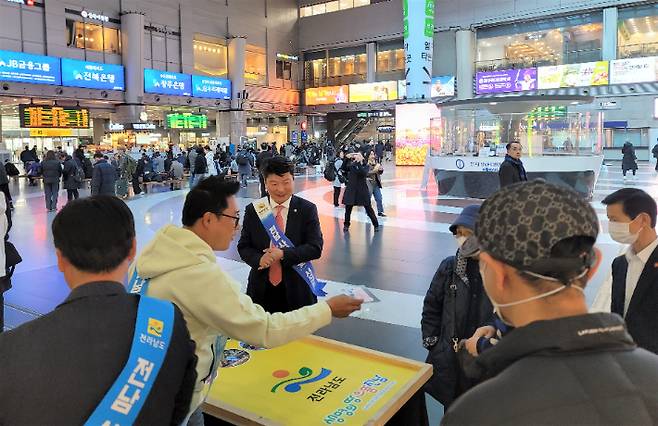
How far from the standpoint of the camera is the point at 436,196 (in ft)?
51.6

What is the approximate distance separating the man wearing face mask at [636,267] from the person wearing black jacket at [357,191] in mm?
7476

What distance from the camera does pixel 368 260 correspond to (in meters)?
7.82

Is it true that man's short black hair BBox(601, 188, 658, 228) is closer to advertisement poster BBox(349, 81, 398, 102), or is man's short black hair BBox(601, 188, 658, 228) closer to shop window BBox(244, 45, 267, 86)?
advertisement poster BBox(349, 81, 398, 102)

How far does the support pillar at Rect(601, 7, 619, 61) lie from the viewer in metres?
26.8

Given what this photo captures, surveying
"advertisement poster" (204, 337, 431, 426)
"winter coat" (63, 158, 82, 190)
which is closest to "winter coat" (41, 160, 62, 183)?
"winter coat" (63, 158, 82, 190)

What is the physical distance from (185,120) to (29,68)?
9579 mm

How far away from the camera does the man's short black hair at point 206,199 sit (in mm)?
2203

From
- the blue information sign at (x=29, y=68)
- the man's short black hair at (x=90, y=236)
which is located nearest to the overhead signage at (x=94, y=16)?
the blue information sign at (x=29, y=68)

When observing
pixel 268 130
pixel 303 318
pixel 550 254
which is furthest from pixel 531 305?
pixel 268 130

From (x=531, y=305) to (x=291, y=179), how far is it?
9.40 ft

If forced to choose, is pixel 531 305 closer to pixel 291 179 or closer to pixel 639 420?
pixel 639 420

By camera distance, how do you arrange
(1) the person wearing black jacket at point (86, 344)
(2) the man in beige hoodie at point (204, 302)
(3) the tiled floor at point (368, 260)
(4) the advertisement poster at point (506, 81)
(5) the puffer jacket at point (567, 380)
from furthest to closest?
1. (4) the advertisement poster at point (506, 81)
2. (3) the tiled floor at point (368, 260)
3. (2) the man in beige hoodie at point (204, 302)
4. (1) the person wearing black jacket at point (86, 344)
5. (5) the puffer jacket at point (567, 380)

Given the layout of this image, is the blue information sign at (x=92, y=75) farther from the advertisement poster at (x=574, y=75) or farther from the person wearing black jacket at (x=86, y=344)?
the person wearing black jacket at (x=86, y=344)

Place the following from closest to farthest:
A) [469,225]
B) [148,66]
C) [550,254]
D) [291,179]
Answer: [550,254]
[469,225]
[291,179]
[148,66]
